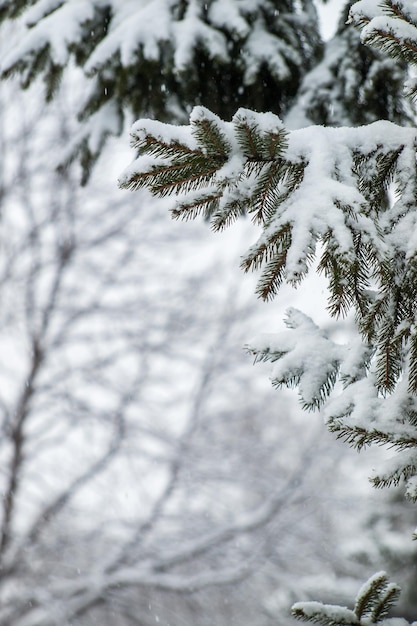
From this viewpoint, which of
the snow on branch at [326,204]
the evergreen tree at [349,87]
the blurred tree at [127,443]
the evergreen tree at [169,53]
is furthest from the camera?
the blurred tree at [127,443]

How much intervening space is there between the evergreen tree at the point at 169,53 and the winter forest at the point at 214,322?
0.01m

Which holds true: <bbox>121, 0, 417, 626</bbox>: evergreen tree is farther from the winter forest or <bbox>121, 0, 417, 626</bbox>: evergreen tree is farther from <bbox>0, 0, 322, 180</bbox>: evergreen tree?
<bbox>0, 0, 322, 180</bbox>: evergreen tree

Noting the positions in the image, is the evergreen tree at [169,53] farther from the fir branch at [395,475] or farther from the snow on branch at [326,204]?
the fir branch at [395,475]

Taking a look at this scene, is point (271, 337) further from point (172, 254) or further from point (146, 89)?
point (172, 254)

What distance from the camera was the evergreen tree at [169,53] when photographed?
262 cm

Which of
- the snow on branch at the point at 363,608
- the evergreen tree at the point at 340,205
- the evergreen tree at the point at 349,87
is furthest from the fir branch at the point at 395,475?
the evergreen tree at the point at 349,87

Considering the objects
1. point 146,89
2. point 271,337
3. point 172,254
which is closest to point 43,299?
point 172,254

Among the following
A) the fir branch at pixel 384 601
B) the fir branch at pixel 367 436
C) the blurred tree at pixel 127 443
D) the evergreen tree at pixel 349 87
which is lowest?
the blurred tree at pixel 127 443

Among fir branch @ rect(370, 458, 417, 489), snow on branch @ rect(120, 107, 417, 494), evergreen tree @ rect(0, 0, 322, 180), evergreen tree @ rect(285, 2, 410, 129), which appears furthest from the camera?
evergreen tree @ rect(0, 0, 322, 180)

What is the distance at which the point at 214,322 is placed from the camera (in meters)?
7.29

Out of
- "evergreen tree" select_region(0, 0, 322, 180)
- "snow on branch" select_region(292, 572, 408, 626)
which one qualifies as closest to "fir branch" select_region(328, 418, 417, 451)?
"snow on branch" select_region(292, 572, 408, 626)

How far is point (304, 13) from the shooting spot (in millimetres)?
2984

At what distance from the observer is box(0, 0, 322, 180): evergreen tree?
2617 mm

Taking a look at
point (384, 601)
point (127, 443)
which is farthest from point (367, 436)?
point (127, 443)
